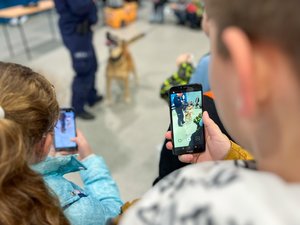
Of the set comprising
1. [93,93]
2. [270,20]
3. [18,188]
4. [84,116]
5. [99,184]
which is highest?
[270,20]

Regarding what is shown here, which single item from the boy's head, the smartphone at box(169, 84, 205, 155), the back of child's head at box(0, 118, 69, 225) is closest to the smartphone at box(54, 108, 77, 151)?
the smartphone at box(169, 84, 205, 155)

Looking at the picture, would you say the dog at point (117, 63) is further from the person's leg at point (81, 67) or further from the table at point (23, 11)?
the table at point (23, 11)

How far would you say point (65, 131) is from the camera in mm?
1342

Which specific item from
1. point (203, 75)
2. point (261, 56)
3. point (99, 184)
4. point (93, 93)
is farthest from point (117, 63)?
point (261, 56)

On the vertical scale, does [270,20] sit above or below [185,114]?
above

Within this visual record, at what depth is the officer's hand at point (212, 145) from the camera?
0.80 m

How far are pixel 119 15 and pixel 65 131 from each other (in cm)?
343

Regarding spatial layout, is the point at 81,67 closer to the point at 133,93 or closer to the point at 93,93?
the point at 93,93

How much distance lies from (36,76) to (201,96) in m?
0.42

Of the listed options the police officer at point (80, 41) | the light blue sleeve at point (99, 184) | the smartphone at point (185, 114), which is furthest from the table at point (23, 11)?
the smartphone at point (185, 114)

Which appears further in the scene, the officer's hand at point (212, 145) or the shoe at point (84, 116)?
the shoe at point (84, 116)

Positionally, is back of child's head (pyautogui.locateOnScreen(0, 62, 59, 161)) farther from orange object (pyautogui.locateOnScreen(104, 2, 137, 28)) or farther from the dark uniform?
orange object (pyautogui.locateOnScreen(104, 2, 137, 28))

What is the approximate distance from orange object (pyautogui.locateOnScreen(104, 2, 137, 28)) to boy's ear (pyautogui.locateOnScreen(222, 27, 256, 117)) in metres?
4.31

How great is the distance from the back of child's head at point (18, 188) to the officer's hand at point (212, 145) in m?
0.35
